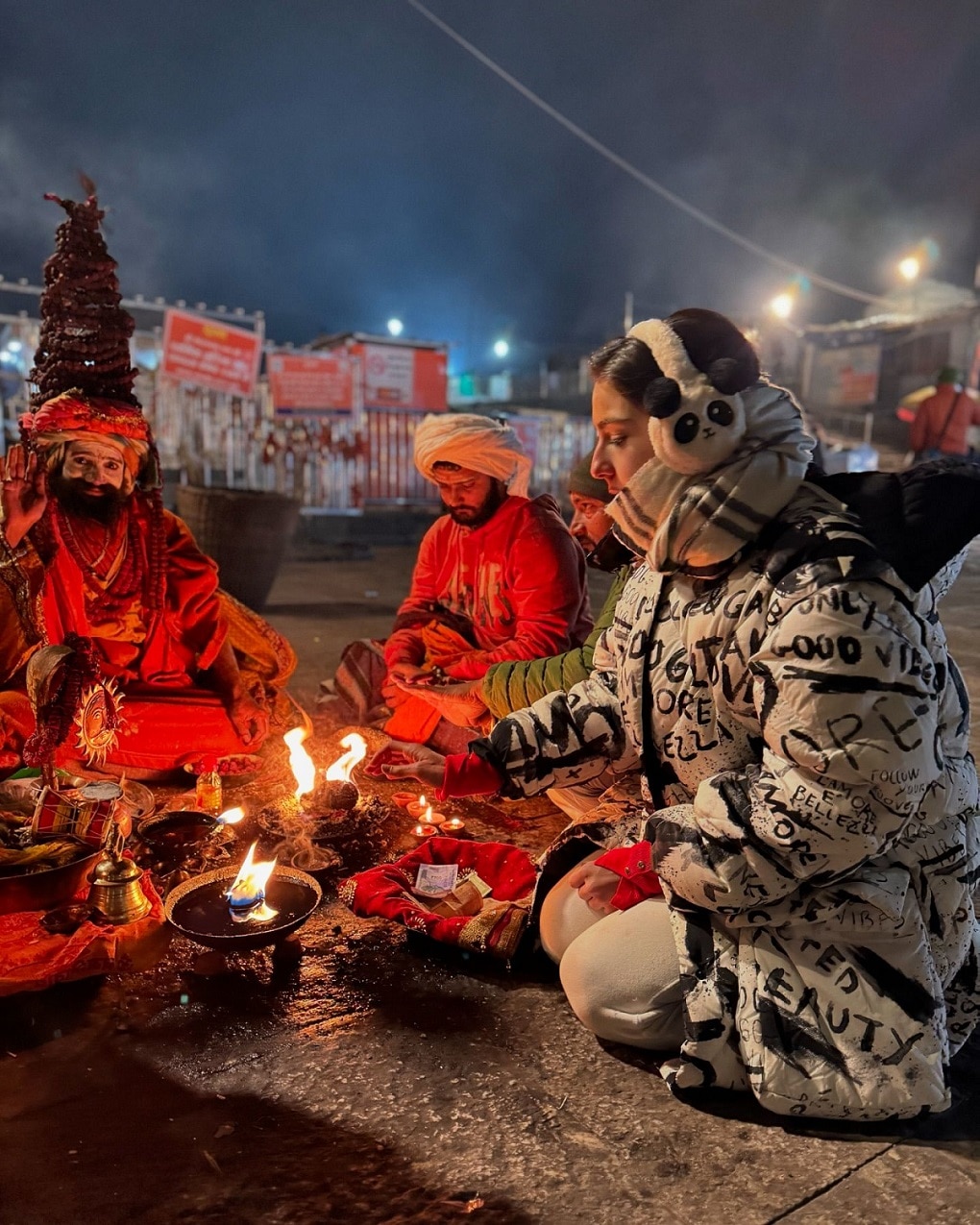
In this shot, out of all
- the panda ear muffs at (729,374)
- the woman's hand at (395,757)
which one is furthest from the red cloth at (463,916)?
the panda ear muffs at (729,374)

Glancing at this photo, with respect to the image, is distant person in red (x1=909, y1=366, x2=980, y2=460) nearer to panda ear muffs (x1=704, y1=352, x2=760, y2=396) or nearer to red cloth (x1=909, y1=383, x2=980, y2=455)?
red cloth (x1=909, y1=383, x2=980, y2=455)

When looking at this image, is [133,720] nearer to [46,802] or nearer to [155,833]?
[155,833]

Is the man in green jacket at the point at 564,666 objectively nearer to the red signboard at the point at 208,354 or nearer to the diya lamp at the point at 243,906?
the diya lamp at the point at 243,906

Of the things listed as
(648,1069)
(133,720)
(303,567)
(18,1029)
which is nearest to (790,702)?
(648,1069)

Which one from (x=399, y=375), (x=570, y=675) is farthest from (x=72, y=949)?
(x=399, y=375)

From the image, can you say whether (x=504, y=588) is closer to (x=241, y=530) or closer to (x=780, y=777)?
(x=780, y=777)

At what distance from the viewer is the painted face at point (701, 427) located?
200 cm

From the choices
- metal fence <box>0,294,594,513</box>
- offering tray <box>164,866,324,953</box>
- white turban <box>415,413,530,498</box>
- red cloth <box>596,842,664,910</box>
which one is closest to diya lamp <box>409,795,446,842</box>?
offering tray <box>164,866,324,953</box>

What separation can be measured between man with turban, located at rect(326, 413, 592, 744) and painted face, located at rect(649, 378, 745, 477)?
222 cm

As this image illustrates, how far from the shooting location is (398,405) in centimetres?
1493

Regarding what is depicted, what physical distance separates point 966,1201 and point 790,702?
113 centimetres

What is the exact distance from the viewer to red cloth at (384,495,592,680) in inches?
169

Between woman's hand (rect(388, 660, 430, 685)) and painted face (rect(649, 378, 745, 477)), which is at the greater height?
painted face (rect(649, 378, 745, 477))

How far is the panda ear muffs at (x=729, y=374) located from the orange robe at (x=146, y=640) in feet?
10.8
